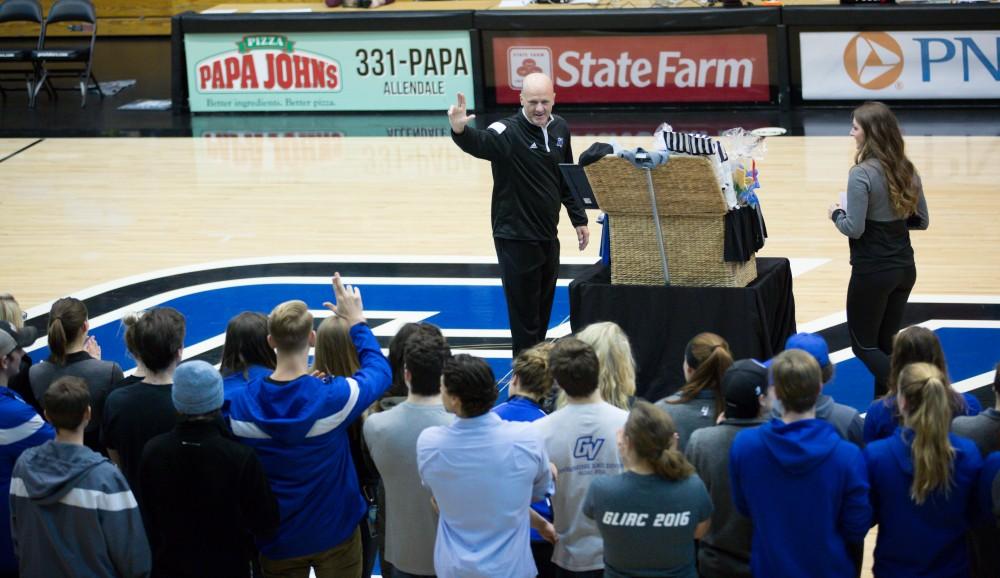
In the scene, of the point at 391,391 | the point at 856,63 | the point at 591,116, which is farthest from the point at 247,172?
the point at 391,391

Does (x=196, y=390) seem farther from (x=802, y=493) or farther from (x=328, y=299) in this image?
(x=328, y=299)

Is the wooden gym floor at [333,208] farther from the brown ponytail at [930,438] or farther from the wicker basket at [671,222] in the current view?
the brown ponytail at [930,438]

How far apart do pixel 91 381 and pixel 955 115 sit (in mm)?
10757

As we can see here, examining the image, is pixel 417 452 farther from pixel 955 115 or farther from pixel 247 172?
pixel 955 115

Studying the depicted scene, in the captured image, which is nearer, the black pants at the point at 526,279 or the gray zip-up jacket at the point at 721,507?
the gray zip-up jacket at the point at 721,507

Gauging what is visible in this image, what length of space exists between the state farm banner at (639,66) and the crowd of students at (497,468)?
10.0m

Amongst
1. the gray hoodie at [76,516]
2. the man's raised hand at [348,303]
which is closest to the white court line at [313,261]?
the man's raised hand at [348,303]

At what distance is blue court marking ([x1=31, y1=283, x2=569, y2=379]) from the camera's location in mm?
8484

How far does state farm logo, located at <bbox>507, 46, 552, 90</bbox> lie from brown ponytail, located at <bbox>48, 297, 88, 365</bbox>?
9.96 metres

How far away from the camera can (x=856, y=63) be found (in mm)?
13805

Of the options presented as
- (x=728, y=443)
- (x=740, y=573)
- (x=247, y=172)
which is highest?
(x=247, y=172)

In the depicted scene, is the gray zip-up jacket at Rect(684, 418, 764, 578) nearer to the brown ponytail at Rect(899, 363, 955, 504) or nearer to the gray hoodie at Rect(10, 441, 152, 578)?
the brown ponytail at Rect(899, 363, 955, 504)

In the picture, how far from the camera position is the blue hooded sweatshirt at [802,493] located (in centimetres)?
385

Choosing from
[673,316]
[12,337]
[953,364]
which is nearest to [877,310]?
[673,316]
